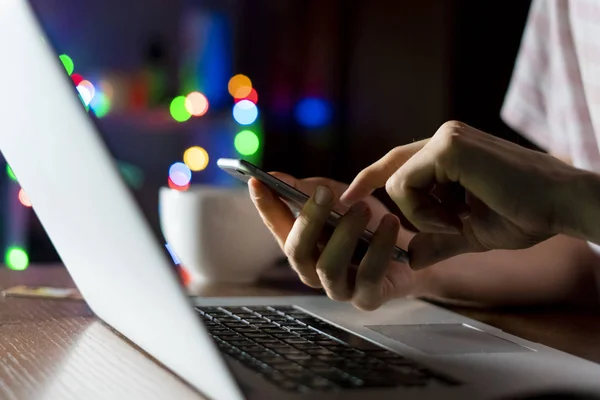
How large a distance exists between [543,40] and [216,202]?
619mm

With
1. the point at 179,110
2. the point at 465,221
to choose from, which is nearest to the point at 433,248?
the point at 465,221

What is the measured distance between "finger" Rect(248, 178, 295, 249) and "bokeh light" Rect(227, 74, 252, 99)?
1.84m

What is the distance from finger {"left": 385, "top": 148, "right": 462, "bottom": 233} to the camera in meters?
0.59

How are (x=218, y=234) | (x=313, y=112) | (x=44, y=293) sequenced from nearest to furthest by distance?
(x=44, y=293)
(x=218, y=234)
(x=313, y=112)

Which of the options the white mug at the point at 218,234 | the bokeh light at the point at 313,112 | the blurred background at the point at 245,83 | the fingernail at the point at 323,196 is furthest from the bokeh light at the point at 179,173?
the fingernail at the point at 323,196

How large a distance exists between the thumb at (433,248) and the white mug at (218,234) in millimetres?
266

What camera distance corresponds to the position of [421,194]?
63 cm

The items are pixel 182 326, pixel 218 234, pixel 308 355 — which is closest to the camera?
pixel 182 326

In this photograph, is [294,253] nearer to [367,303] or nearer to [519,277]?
[367,303]

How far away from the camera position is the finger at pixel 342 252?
→ 0.65 metres

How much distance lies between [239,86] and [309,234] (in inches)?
76.6

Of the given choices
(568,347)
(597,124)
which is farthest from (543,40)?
(568,347)

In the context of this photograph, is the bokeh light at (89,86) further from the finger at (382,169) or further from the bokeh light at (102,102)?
the finger at (382,169)

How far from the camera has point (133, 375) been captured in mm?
492
